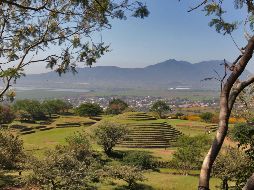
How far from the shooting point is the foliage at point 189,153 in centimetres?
4484

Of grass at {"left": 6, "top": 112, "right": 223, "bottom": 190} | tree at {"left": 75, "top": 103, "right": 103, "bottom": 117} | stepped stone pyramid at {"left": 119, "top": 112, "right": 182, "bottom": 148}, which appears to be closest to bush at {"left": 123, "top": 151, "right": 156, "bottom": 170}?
grass at {"left": 6, "top": 112, "right": 223, "bottom": 190}

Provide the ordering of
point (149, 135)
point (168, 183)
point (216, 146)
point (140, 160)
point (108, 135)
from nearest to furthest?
1. point (216, 146)
2. point (168, 183)
3. point (140, 160)
4. point (108, 135)
5. point (149, 135)

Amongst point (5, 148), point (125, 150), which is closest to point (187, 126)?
point (125, 150)

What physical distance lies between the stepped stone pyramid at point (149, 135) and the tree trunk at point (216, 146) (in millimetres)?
53209

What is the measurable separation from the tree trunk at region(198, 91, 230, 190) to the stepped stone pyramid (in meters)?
53.2

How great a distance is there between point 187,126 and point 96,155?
32.7 m

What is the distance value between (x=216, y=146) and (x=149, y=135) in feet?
187

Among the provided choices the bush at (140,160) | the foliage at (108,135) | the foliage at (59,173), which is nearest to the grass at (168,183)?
the bush at (140,160)

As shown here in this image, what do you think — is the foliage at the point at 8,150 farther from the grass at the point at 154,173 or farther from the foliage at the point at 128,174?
the foliage at the point at 128,174

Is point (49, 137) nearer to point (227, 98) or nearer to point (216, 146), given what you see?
point (227, 98)

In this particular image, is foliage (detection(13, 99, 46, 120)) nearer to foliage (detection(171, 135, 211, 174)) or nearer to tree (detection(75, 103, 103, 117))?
tree (detection(75, 103, 103, 117))

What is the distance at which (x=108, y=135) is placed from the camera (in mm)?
52969

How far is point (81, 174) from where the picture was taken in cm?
2902

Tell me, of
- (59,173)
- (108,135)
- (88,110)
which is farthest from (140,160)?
(88,110)
